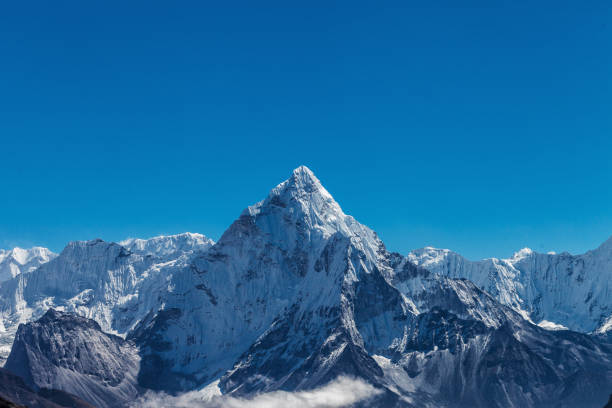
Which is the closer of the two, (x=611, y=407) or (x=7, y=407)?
(x=7, y=407)
